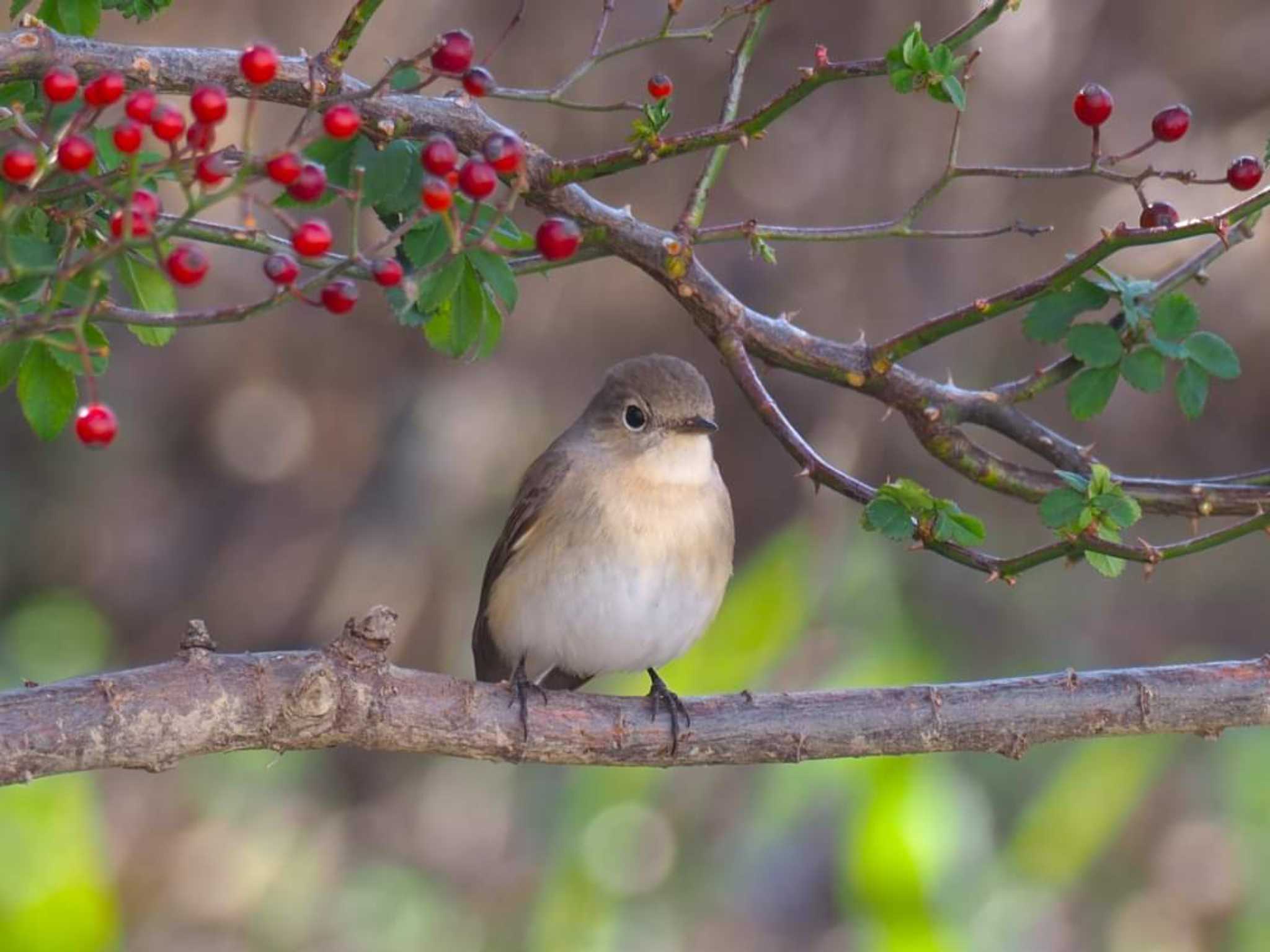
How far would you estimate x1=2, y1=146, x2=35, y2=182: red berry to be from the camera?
184 cm

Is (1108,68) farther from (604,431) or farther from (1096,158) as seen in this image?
(1096,158)

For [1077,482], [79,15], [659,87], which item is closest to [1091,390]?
[1077,482]

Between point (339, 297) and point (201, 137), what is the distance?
0.25 meters

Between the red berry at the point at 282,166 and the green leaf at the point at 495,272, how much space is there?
548mm

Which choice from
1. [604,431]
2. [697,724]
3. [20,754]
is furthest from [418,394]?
[20,754]

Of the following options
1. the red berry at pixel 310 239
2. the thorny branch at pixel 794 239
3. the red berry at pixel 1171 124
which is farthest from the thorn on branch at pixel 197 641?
the red berry at pixel 1171 124

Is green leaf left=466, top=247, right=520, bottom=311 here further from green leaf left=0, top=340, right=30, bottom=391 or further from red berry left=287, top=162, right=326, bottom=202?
green leaf left=0, top=340, right=30, bottom=391

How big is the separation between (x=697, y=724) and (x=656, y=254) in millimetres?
915

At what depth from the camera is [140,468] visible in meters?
7.64

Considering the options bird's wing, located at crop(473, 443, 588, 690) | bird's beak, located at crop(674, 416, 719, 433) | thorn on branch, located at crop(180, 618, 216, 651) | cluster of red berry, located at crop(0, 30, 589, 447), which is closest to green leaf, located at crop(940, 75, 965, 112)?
cluster of red berry, located at crop(0, 30, 589, 447)

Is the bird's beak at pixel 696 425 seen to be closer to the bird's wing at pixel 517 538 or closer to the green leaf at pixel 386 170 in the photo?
the bird's wing at pixel 517 538

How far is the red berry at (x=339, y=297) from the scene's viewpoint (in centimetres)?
208

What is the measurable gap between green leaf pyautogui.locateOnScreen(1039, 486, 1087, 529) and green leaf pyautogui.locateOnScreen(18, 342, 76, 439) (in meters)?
1.47

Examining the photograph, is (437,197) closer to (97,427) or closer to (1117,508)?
(97,427)
